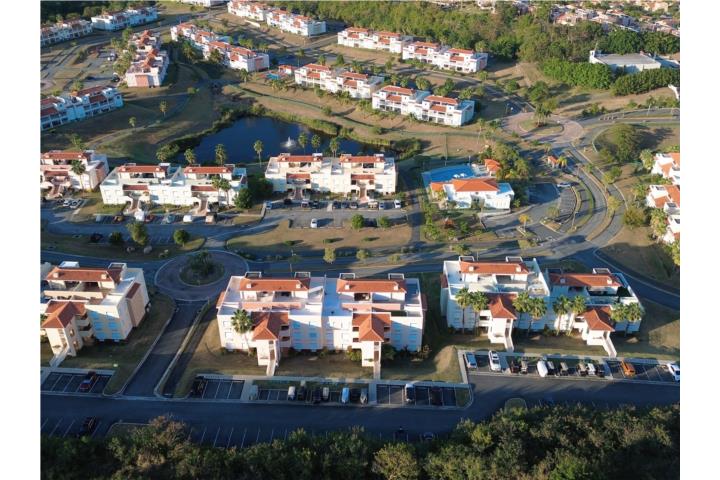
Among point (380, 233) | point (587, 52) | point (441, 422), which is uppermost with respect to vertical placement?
point (587, 52)

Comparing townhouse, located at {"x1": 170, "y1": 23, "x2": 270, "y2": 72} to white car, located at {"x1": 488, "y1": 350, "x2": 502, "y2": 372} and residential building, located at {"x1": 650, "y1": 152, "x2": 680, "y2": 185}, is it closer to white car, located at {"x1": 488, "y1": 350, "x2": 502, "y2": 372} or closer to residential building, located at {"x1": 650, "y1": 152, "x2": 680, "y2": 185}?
residential building, located at {"x1": 650, "y1": 152, "x2": 680, "y2": 185}

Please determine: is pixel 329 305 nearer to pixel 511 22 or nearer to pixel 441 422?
pixel 441 422

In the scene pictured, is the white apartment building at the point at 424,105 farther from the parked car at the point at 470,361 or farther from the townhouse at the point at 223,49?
the parked car at the point at 470,361

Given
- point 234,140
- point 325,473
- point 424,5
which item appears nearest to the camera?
point 325,473

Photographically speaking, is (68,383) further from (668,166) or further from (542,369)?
(668,166)

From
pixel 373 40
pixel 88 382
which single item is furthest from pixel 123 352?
pixel 373 40

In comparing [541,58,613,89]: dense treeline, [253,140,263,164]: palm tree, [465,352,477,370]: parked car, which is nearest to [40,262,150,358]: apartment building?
[465,352,477,370]: parked car

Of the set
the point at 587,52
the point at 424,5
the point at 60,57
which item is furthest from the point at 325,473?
the point at 424,5
